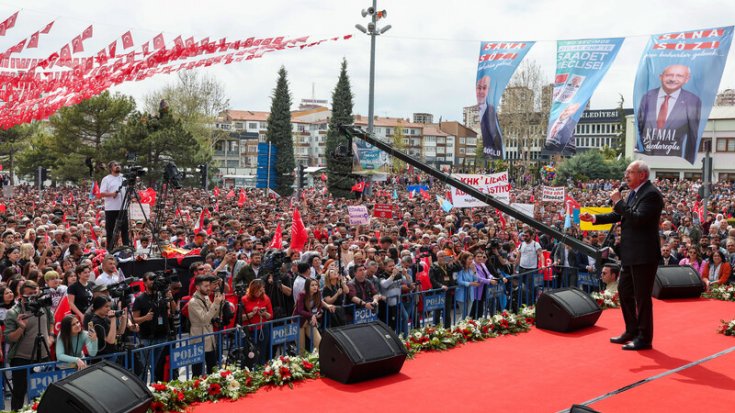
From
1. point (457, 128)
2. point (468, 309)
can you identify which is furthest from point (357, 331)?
point (457, 128)

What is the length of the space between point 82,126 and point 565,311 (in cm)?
4295

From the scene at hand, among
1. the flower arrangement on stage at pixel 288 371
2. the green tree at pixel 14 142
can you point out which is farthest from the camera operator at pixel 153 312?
the green tree at pixel 14 142

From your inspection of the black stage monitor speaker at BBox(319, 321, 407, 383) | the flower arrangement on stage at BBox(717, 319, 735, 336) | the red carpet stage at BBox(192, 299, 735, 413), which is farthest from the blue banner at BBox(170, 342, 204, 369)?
the flower arrangement on stage at BBox(717, 319, 735, 336)

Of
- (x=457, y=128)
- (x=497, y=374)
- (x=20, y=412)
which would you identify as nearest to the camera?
(x=20, y=412)

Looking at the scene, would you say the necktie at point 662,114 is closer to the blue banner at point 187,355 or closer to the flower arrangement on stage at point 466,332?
the flower arrangement on stage at point 466,332

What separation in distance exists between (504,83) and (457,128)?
124 m

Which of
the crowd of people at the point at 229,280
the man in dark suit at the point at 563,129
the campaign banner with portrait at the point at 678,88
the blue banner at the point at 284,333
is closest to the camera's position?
the crowd of people at the point at 229,280

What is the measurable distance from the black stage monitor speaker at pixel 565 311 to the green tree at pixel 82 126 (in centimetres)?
3966

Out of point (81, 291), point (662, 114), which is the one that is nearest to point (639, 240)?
point (81, 291)

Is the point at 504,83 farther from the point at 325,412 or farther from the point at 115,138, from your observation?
the point at 115,138

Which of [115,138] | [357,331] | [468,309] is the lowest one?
[468,309]

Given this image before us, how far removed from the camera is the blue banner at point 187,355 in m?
7.55

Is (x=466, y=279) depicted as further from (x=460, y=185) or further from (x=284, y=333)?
(x=284, y=333)

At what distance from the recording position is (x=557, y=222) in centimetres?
2345
